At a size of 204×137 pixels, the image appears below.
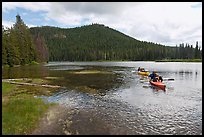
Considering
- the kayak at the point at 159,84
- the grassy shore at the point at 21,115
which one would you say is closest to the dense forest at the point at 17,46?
the kayak at the point at 159,84

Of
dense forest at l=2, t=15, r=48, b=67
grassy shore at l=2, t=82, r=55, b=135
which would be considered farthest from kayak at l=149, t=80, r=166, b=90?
dense forest at l=2, t=15, r=48, b=67

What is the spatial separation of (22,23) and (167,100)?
99802 mm

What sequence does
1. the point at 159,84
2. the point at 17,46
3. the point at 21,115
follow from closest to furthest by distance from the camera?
the point at 21,115
the point at 159,84
the point at 17,46

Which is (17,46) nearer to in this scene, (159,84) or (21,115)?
(159,84)

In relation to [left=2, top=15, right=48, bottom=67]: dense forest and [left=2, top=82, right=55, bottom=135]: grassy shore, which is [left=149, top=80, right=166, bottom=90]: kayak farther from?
[left=2, top=15, right=48, bottom=67]: dense forest

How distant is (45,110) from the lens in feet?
68.0

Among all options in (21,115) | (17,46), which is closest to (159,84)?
(21,115)

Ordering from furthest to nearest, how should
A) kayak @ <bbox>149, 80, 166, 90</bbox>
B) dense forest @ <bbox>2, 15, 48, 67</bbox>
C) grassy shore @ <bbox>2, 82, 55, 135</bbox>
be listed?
dense forest @ <bbox>2, 15, 48, 67</bbox> < kayak @ <bbox>149, 80, 166, 90</bbox> < grassy shore @ <bbox>2, 82, 55, 135</bbox>

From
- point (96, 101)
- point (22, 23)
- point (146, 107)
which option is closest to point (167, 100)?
point (146, 107)

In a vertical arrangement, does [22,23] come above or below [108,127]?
above

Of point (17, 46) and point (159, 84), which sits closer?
point (159, 84)

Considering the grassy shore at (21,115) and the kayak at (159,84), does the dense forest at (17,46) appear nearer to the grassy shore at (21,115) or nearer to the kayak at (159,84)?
the kayak at (159,84)

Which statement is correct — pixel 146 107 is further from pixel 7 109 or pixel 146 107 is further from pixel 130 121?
pixel 7 109

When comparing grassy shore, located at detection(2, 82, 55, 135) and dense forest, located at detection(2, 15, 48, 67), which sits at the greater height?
dense forest, located at detection(2, 15, 48, 67)
